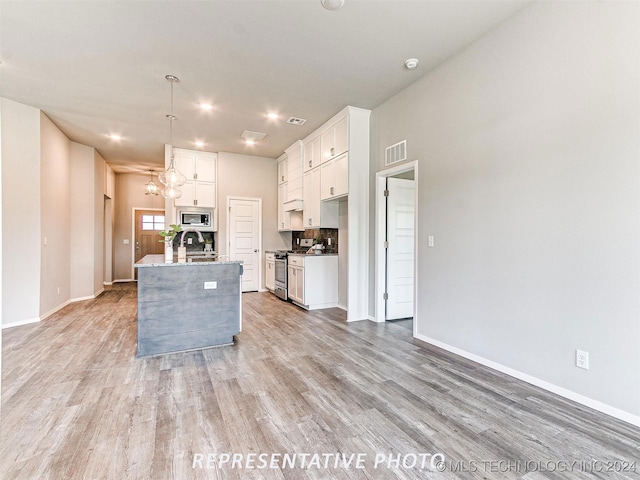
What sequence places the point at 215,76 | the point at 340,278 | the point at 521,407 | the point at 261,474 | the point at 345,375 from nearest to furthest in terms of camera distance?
the point at 261,474, the point at 521,407, the point at 345,375, the point at 215,76, the point at 340,278

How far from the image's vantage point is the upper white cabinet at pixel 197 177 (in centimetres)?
641

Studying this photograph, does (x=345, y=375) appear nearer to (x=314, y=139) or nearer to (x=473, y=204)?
(x=473, y=204)

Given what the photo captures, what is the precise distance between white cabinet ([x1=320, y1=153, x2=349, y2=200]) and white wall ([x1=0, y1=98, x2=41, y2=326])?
403 cm

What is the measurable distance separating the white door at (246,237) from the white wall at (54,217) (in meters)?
2.77

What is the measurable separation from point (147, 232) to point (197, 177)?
333 centimetres

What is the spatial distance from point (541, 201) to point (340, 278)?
3236 mm

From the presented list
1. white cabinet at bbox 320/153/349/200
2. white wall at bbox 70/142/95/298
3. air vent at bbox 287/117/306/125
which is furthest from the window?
white cabinet at bbox 320/153/349/200

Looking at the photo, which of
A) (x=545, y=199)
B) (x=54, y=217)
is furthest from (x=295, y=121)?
(x=54, y=217)

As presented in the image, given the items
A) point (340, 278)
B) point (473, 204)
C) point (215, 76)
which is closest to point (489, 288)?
point (473, 204)

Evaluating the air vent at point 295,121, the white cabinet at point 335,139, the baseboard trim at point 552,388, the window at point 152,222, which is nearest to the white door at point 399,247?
the white cabinet at point 335,139

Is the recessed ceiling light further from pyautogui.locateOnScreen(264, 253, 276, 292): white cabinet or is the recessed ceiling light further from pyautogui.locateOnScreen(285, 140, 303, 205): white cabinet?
pyautogui.locateOnScreen(264, 253, 276, 292): white cabinet

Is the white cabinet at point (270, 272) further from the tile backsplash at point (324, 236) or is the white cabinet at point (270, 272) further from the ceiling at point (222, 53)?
the ceiling at point (222, 53)

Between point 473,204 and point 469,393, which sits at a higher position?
point 473,204

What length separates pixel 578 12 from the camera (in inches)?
96.0
